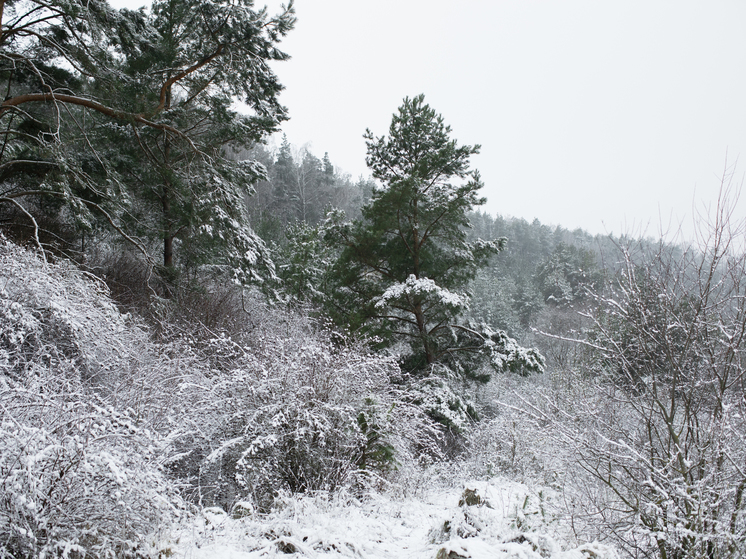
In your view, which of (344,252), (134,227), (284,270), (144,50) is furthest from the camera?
(284,270)

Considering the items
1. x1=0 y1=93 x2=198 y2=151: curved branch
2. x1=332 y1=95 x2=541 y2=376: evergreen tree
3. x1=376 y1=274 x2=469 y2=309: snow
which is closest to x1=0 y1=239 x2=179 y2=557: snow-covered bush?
x1=0 y1=93 x2=198 y2=151: curved branch

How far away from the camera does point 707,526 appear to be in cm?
287

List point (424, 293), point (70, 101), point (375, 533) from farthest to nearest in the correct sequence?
point (424, 293) < point (70, 101) < point (375, 533)

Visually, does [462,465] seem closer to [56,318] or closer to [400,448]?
[400,448]

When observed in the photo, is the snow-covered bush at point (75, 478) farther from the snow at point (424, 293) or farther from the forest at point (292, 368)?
the snow at point (424, 293)

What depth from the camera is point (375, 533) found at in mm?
3355

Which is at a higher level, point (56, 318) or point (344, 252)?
point (344, 252)

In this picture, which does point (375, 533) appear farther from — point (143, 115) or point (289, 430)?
point (143, 115)

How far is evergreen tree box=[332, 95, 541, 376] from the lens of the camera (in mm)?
10922

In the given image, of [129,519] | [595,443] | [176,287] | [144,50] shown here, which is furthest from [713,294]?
[144,50]

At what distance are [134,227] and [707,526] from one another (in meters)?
11.8

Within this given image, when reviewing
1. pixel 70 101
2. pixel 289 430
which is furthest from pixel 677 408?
pixel 70 101

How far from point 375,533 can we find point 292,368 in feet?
6.34

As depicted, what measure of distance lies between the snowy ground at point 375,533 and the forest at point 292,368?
1.0 inches
